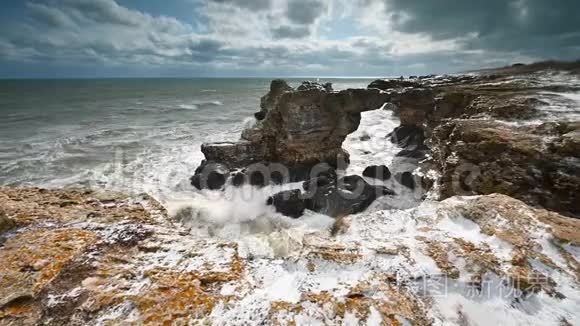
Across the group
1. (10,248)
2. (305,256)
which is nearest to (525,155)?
(305,256)

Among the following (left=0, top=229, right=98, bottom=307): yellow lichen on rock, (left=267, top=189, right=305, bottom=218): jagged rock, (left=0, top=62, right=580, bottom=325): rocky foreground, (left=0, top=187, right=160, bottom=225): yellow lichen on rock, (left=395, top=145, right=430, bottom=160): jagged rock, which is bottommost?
(left=267, top=189, right=305, bottom=218): jagged rock

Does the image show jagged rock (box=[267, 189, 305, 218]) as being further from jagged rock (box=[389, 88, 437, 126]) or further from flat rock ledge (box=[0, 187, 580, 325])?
jagged rock (box=[389, 88, 437, 126])

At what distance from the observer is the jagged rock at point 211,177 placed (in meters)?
22.0

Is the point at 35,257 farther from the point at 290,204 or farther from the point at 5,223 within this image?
the point at 290,204

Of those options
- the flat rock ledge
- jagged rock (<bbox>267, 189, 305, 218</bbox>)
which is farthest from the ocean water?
the flat rock ledge

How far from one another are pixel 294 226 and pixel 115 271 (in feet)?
42.4

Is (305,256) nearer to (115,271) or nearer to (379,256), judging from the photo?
(379,256)

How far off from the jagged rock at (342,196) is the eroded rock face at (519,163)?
5955mm

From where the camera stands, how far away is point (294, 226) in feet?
55.2

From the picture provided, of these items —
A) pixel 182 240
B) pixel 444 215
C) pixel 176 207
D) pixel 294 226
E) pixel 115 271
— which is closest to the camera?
pixel 115 271

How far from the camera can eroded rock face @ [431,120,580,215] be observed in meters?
9.59

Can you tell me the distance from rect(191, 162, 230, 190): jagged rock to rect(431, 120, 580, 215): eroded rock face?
1529 centimetres

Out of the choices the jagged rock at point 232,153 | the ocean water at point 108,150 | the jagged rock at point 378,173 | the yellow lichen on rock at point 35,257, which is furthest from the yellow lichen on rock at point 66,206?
the jagged rock at point 378,173

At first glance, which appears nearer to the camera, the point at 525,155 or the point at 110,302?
the point at 110,302
